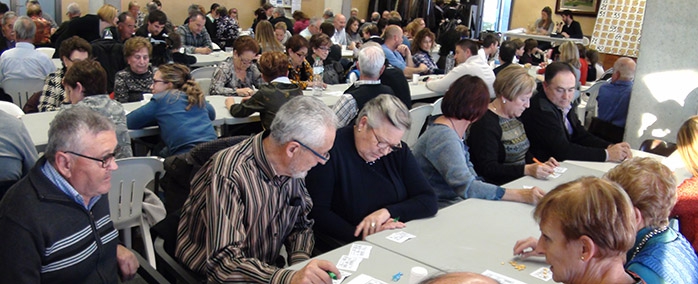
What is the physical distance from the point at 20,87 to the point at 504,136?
453cm

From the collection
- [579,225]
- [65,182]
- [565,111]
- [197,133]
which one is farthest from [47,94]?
[579,225]

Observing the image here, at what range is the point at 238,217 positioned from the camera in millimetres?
2213

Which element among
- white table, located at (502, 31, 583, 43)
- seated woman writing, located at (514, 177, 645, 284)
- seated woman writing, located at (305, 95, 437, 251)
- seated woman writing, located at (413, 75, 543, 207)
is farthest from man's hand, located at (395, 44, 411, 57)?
seated woman writing, located at (514, 177, 645, 284)

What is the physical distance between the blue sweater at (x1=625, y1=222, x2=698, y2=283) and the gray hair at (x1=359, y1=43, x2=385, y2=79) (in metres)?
3.03

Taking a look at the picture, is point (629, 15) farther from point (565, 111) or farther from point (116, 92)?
point (116, 92)

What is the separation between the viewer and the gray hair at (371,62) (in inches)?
196

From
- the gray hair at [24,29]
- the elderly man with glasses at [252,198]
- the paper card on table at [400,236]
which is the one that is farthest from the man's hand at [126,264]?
the gray hair at [24,29]

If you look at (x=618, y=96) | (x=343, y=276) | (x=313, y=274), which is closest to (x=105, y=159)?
(x=313, y=274)

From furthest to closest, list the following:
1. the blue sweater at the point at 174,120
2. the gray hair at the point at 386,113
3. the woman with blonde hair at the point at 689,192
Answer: the blue sweater at the point at 174,120 < the woman with blonde hair at the point at 689,192 < the gray hair at the point at 386,113

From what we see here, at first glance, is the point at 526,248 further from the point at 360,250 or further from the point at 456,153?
the point at 456,153

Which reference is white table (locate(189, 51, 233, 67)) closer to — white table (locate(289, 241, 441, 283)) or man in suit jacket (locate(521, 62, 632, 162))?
man in suit jacket (locate(521, 62, 632, 162))

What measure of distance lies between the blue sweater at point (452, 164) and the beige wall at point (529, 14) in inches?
550

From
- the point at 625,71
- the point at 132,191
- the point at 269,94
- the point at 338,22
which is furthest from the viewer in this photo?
the point at 338,22

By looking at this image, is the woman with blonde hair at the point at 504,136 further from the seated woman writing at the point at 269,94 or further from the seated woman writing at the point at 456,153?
the seated woman writing at the point at 269,94
